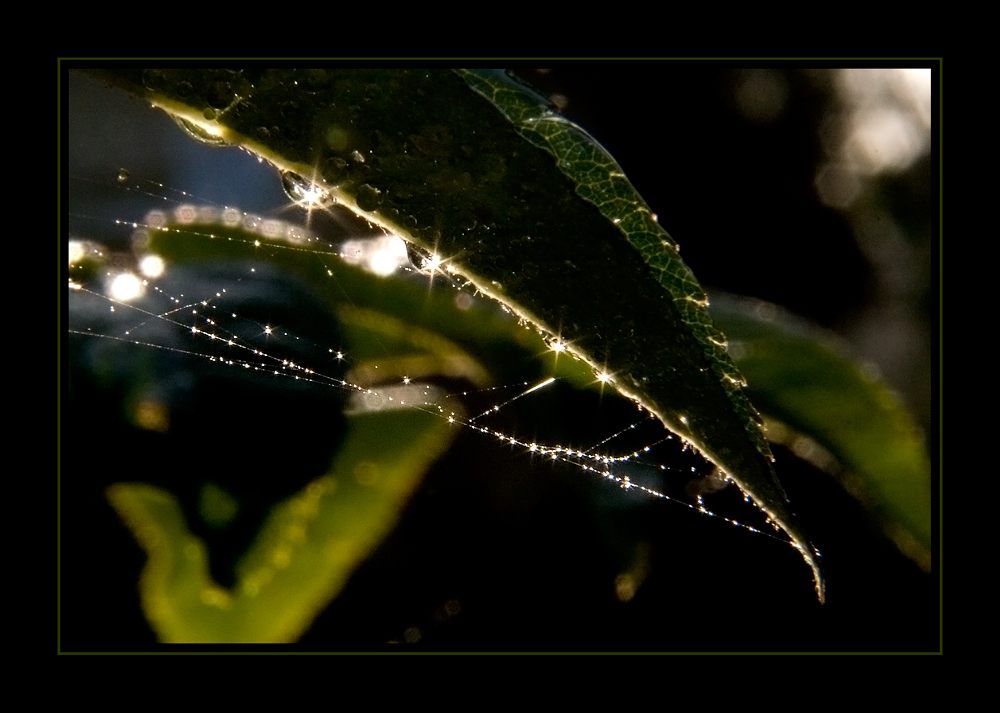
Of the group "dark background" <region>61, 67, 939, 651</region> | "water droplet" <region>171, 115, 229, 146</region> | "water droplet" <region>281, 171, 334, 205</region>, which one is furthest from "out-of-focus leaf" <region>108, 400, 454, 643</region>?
"water droplet" <region>171, 115, 229, 146</region>

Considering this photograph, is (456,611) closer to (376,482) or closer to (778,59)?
(376,482)

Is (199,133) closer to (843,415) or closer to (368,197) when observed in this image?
(368,197)

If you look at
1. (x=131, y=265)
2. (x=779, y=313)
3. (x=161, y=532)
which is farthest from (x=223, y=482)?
(x=779, y=313)

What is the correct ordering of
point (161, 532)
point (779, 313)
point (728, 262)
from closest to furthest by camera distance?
1. point (161, 532)
2. point (779, 313)
3. point (728, 262)

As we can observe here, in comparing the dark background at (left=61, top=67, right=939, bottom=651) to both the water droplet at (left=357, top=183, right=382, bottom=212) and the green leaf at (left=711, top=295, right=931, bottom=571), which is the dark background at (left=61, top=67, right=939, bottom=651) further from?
the water droplet at (left=357, top=183, right=382, bottom=212)

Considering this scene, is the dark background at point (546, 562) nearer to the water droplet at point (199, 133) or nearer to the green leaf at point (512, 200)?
the water droplet at point (199, 133)

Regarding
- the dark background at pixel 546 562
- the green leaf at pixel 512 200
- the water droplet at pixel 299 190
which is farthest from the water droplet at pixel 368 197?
the dark background at pixel 546 562

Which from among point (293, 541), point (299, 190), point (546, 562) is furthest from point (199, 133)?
point (546, 562)
